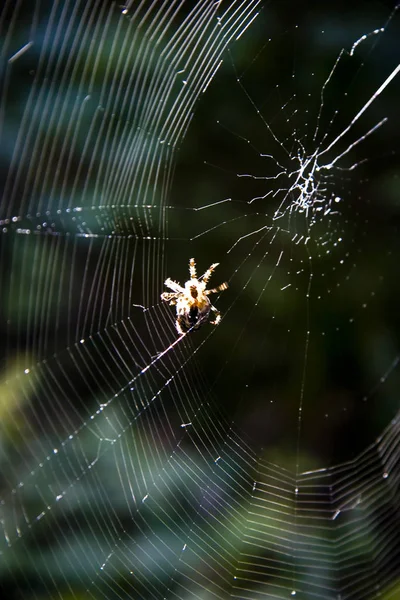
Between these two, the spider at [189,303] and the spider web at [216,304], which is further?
the spider at [189,303]

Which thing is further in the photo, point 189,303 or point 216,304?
point 216,304

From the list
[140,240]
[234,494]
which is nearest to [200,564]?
[234,494]

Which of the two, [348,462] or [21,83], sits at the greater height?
[21,83]

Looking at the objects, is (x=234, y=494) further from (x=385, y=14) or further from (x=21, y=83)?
(x=385, y=14)

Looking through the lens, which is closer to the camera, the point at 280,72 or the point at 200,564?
the point at 200,564

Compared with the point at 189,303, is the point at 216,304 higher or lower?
higher

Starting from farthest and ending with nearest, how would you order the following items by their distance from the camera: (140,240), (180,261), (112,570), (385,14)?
1. (385,14)
2. (180,261)
3. (140,240)
4. (112,570)

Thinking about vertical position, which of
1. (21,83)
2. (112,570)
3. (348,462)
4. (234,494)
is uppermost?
(21,83)

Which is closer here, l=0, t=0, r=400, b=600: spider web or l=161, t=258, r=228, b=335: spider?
l=0, t=0, r=400, b=600: spider web
